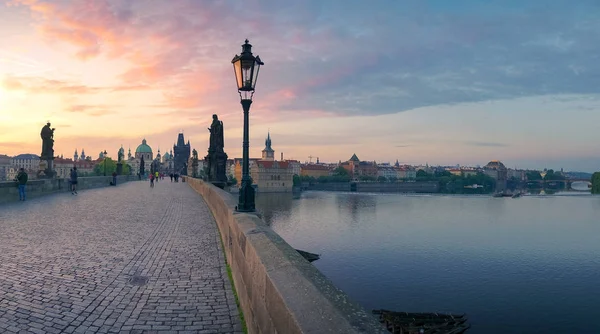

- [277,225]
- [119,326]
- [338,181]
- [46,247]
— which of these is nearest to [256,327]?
[119,326]

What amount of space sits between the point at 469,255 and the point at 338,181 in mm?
121865

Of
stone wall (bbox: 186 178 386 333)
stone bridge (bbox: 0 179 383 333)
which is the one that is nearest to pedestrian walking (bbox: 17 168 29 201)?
stone bridge (bbox: 0 179 383 333)

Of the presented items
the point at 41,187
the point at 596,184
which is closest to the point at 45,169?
the point at 41,187

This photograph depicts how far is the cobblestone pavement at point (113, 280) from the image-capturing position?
16.1 feet

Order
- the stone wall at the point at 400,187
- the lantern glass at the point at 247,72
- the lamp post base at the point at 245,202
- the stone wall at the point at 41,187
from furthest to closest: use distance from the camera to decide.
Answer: the stone wall at the point at 400,187 < the stone wall at the point at 41,187 < the lantern glass at the point at 247,72 < the lamp post base at the point at 245,202

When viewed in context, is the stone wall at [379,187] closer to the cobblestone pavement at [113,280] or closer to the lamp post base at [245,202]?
the cobblestone pavement at [113,280]

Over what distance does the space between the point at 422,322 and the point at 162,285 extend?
18989mm

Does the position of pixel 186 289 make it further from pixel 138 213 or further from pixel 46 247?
pixel 138 213

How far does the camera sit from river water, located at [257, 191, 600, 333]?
957 inches

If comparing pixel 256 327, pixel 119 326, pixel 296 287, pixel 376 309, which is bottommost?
pixel 376 309

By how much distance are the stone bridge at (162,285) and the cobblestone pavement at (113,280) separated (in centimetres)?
2

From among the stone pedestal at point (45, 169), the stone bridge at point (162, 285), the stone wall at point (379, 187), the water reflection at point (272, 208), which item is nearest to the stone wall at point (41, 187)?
the stone pedestal at point (45, 169)

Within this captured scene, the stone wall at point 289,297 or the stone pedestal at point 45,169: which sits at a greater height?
the stone pedestal at point 45,169

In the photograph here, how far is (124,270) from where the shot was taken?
712 centimetres
